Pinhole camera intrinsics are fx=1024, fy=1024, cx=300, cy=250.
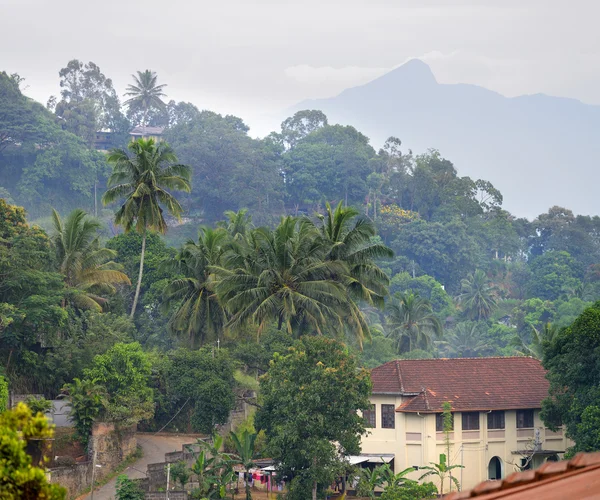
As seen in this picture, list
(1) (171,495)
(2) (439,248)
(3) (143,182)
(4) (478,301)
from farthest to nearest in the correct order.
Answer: (2) (439,248)
(4) (478,301)
(3) (143,182)
(1) (171,495)

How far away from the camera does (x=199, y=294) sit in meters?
47.8

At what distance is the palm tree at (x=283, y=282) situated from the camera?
42750mm

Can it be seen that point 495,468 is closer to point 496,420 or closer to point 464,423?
point 496,420

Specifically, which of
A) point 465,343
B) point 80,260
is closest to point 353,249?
point 80,260

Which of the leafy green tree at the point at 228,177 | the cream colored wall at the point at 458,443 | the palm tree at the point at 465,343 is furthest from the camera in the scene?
the leafy green tree at the point at 228,177

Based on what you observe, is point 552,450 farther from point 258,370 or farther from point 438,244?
point 438,244

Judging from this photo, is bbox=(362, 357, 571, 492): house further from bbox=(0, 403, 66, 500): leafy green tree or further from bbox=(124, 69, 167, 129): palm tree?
bbox=(124, 69, 167, 129): palm tree

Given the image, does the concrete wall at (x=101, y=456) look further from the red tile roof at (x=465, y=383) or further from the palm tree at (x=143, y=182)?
the palm tree at (x=143, y=182)

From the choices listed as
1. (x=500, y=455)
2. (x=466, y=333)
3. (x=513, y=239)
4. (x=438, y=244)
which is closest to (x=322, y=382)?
(x=500, y=455)

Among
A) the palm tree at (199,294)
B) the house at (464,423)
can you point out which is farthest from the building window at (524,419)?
the palm tree at (199,294)

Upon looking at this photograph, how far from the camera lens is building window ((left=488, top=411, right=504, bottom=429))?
42.7m

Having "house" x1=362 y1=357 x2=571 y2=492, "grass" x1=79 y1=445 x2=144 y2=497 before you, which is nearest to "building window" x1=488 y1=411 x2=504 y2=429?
"house" x1=362 y1=357 x2=571 y2=492

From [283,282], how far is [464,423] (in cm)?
950

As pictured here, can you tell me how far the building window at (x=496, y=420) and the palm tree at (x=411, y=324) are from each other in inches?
1297
